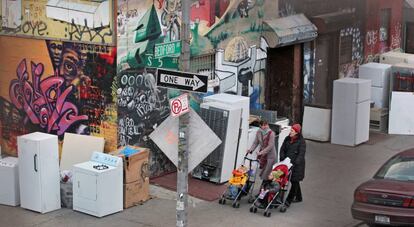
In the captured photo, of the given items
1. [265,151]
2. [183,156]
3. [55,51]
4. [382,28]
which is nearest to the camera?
[183,156]

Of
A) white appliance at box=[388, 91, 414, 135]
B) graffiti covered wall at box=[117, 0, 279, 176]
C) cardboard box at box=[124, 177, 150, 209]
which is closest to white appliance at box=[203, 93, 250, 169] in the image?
graffiti covered wall at box=[117, 0, 279, 176]

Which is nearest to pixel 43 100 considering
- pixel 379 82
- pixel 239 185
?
pixel 239 185

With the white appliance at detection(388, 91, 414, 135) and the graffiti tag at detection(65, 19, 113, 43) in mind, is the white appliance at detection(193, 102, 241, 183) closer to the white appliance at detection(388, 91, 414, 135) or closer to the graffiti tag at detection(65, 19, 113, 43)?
the graffiti tag at detection(65, 19, 113, 43)

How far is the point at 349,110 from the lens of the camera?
1898 centimetres

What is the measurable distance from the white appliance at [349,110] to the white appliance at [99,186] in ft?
25.5

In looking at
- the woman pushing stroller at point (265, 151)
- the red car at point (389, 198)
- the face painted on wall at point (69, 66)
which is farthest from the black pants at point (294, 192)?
the face painted on wall at point (69, 66)

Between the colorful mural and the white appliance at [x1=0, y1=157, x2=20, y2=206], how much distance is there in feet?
9.72

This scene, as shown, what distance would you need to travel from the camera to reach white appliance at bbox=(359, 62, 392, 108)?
21656 millimetres

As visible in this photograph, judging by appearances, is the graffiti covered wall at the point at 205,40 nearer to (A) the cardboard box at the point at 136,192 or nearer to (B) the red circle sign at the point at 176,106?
(A) the cardboard box at the point at 136,192

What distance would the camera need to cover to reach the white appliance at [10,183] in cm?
1367

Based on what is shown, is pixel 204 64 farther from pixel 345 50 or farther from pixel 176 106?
pixel 345 50

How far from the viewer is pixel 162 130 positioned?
405 inches

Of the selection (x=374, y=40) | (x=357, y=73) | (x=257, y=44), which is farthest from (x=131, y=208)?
(x=374, y=40)

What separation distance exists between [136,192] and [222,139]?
2.27 metres
